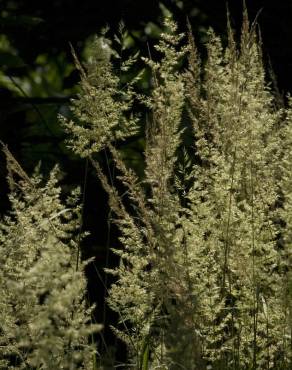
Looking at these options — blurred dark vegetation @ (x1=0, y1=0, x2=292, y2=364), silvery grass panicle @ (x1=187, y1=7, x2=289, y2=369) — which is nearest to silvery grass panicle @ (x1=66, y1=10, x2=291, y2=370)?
silvery grass panicle @ (x1=187, y1=7, x2=289, y2=369)

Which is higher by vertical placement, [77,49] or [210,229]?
[77,49]

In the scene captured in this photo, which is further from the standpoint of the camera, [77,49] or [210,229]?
[77,49]

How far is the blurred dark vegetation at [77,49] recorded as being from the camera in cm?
454

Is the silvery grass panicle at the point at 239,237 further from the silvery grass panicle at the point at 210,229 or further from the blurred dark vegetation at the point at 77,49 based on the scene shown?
the blurred dark vegetation at the point at 77,49

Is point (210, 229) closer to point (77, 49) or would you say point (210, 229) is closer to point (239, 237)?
point (239, 237)

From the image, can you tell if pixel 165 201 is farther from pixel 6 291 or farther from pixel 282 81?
pixel 282 81

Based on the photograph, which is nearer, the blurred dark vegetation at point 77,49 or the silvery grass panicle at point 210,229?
the silvery grass panicle at point 210,229

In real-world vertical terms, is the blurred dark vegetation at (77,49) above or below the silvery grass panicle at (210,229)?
above

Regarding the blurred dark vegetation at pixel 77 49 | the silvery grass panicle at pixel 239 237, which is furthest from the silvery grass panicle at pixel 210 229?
the blurred dark vegetation at pixel 77 49

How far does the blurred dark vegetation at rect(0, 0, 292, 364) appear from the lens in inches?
179

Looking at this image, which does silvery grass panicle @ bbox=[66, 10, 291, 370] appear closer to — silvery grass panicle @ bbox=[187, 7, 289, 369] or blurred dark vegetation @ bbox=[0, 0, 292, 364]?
silvery grass panicle @ bbox=[187, 7, 289, 369]

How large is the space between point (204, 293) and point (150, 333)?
23 centimetres

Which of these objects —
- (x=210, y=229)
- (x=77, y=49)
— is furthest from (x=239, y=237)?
(x=77, y=49)

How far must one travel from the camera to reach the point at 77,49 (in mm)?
4906
